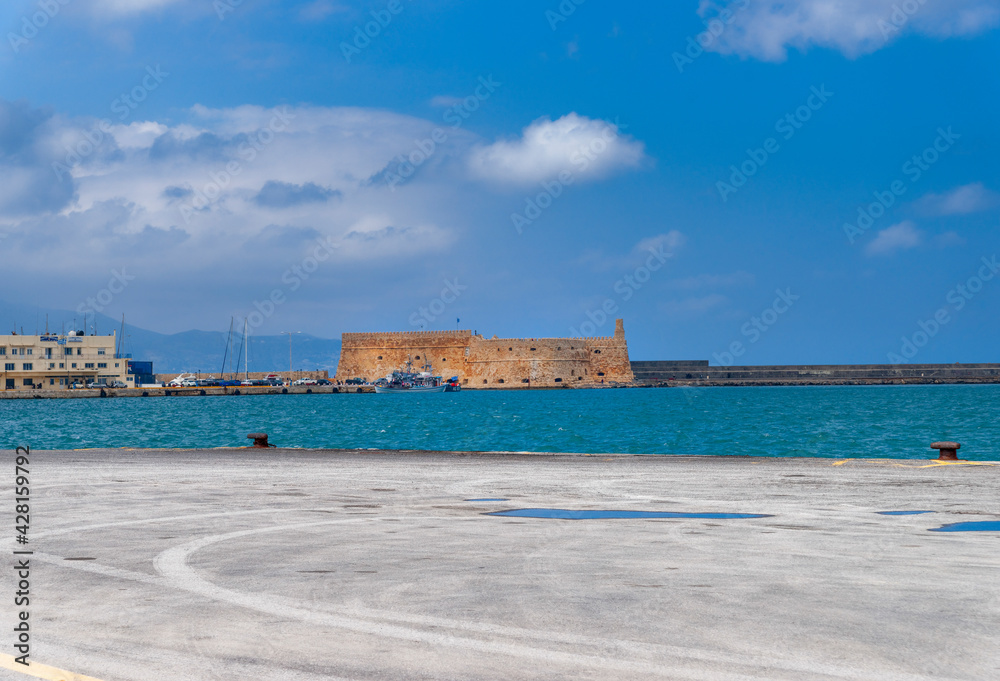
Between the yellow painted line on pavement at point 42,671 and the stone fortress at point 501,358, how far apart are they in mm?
120122

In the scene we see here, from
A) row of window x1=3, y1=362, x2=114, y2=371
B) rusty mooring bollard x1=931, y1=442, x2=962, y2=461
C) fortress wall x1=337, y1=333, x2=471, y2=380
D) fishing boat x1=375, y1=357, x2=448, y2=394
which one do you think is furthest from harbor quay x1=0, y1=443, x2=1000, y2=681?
fortress wall x1=337, y1=333, x2=471, y2=380

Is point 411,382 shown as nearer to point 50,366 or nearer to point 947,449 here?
point 50,366

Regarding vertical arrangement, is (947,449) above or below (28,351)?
below

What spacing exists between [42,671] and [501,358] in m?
121

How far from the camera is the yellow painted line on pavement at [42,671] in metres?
4.94

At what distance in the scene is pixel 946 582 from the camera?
23.8ft

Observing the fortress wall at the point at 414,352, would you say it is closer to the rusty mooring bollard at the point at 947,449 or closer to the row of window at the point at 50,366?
the row of window at the point at 50,366

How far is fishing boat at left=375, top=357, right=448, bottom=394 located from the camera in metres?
125

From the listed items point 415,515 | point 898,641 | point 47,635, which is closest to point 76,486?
point 415,515

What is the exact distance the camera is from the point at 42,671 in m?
5.04

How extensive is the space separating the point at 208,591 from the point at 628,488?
29.0 ft

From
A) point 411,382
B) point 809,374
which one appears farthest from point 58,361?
point 809,374

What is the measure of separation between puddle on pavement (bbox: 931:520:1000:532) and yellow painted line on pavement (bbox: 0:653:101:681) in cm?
861

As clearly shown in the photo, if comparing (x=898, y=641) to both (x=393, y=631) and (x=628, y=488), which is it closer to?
(x=393, y=631)
